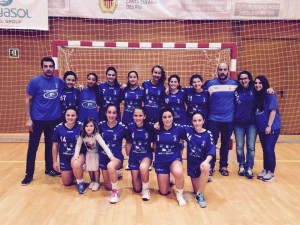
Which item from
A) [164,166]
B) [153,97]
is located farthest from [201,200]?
[153,97]

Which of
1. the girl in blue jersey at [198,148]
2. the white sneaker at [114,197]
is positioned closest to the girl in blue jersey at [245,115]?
the girl in blue jersey at [198,148]

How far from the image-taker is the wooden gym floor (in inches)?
123

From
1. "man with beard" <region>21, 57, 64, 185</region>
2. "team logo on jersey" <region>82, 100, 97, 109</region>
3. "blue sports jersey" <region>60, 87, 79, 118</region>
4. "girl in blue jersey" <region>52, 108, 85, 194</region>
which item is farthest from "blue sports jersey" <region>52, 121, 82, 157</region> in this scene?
"team logo on jersey" <region>82, 100, 97, 109</region>

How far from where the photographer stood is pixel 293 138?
698cm

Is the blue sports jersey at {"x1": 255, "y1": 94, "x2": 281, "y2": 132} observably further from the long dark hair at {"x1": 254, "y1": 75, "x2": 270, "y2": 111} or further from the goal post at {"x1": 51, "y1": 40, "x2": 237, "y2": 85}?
the goal post at {"x1": 51, "y1": 40, "x2": 237, "y2": 85}

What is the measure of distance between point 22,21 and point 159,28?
2.76 meters

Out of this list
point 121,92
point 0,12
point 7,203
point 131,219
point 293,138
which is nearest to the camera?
point 131,219

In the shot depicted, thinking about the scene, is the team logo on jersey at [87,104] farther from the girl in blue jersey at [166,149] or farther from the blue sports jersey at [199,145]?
the blue sports jersey at [199,145]

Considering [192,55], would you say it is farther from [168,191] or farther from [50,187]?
[50,187]

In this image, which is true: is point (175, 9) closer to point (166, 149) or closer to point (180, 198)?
point (166, 149)

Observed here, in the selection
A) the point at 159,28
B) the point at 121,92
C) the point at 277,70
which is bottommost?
the point at 121,92

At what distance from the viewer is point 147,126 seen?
3.79 meters

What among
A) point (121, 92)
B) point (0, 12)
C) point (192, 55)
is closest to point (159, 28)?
point (192, 55)

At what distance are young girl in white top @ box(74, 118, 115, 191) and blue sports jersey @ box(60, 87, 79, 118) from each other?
2.13ft
